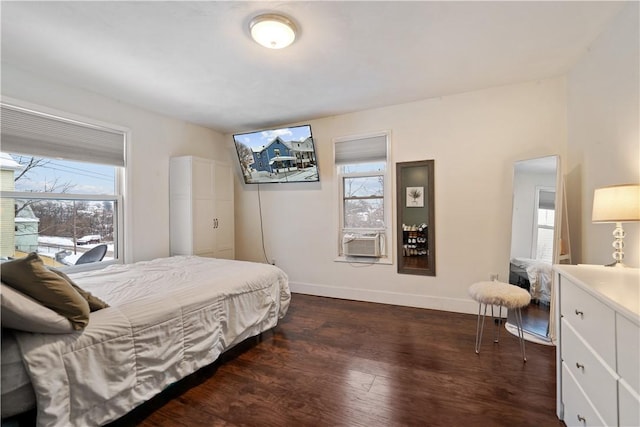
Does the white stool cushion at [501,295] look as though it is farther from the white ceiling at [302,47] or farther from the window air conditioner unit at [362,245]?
the white ceiling at [302,47]

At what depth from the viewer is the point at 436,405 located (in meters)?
1.67

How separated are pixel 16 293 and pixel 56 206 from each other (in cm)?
220

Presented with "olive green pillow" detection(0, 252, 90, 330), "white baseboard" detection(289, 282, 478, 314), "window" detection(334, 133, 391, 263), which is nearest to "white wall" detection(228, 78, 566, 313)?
"white baseboard" detection(289, 282, 478, 314)

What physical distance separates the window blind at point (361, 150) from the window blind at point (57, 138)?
2694 mm

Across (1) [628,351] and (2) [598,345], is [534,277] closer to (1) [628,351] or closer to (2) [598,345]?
(2) [598,345]

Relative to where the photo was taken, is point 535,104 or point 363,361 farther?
point 535,104

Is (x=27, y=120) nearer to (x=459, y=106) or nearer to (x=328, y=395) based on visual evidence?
(x=328, y=395)

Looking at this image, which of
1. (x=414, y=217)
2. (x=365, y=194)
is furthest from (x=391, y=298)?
(x=365, y=194)

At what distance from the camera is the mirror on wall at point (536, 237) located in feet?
8.18

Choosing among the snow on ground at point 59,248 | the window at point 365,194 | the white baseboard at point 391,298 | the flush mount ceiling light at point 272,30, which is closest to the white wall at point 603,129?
the white baseboard at point 391,298

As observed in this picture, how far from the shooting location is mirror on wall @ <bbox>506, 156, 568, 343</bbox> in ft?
8.18

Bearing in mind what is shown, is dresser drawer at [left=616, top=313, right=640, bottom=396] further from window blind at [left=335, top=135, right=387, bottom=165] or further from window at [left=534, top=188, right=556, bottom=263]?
window blind at [left=335, top=135, right=387, bottom=165]

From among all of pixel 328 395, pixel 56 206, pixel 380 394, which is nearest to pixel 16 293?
pixel 328 395

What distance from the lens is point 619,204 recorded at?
1551mm
